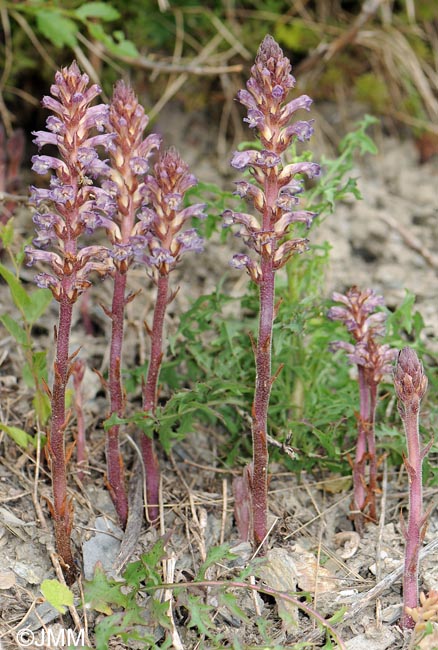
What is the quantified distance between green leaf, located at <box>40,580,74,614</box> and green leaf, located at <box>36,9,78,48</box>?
9.51ft

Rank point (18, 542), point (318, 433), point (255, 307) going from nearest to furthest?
point (18, 542)
point (318, 433)
point (255, 307)

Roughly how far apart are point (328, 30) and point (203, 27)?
886 mm

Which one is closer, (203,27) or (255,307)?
(255,307)

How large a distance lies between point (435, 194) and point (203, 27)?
2013 millimetres

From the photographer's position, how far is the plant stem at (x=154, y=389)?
3.20 meters

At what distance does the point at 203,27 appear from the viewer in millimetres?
5621

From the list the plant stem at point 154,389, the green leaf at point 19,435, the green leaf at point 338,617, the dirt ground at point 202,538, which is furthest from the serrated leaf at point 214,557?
the green leaf at point 19,435

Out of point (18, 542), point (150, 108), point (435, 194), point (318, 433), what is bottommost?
point (18, 542)

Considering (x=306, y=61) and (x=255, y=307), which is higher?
(x=306, y=61)

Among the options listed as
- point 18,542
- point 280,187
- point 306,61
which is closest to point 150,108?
point 306,61

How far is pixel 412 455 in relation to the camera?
283 centimetres

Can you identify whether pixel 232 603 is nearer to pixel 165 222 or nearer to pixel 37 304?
pixel 165 222

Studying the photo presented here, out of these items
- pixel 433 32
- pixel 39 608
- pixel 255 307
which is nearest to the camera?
pixel 39 608

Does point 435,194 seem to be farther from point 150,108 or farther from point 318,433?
point 318,433
